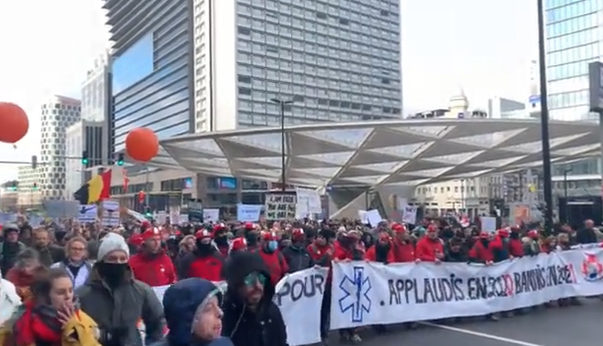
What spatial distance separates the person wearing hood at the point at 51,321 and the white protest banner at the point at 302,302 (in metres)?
5.59

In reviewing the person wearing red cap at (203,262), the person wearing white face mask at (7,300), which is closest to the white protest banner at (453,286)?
the person wearing red cap at (203,262)

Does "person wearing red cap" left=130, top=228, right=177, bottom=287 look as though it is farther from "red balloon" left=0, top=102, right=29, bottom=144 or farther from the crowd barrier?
"red balloon" left=0, top=102, right=29, bottom=144

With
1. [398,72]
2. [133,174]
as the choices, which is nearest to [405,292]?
[133,174]

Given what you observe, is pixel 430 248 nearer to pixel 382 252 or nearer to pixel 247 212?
pixel 382 252

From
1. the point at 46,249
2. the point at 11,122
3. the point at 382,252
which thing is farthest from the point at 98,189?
the point at 46,249

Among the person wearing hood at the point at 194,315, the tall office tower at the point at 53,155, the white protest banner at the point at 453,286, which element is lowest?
the white protest banner at the point at 453,286

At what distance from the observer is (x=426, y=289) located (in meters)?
10.9

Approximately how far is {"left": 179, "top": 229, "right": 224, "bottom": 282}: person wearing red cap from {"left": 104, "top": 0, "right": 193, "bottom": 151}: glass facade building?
127187mm

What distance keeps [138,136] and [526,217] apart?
16045mm

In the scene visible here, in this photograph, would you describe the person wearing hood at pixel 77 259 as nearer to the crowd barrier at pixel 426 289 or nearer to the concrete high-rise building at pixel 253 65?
the crowd barrier at pixel 426 289

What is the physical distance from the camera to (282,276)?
9797mm

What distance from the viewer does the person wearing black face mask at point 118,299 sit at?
3979 mm

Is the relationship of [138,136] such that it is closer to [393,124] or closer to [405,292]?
[405,292]

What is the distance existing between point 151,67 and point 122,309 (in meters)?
155
